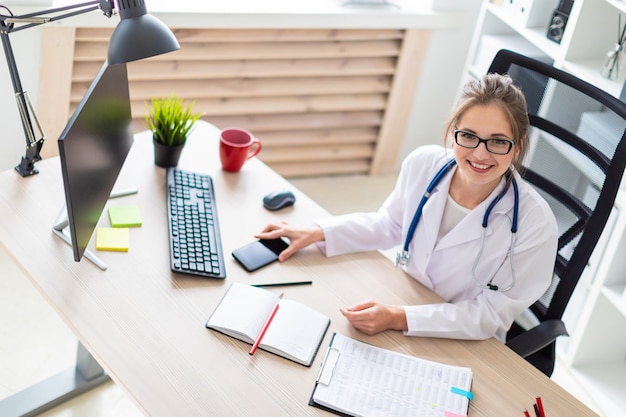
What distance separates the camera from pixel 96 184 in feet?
5.85

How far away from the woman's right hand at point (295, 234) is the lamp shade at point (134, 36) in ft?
1.84

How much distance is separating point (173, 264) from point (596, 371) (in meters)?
1.75

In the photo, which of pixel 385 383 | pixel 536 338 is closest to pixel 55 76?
pixel 385 383

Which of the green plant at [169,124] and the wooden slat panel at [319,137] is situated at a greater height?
the green plant at [169,124]

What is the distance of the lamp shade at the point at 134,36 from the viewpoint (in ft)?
5.36

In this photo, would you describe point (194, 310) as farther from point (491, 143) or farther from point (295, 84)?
point (295, 84)

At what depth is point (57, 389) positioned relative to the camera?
7.51 ft

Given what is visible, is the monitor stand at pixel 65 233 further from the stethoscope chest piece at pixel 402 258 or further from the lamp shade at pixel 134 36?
the stethoscope chest piece at pixel 402 258

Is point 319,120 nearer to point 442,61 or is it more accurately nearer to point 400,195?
point 442,61

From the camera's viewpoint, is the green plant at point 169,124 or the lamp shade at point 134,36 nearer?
the lamp shade at point 134,36

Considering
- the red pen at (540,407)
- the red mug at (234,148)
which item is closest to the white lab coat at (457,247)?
the red pen at (540,407)

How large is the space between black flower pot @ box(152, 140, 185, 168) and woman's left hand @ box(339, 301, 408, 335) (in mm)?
746

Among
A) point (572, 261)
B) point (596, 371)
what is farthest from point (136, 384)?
point (596, 371)

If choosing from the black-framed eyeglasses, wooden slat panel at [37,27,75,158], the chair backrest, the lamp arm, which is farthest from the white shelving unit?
wooden slat panel at [37,27,75,158]
